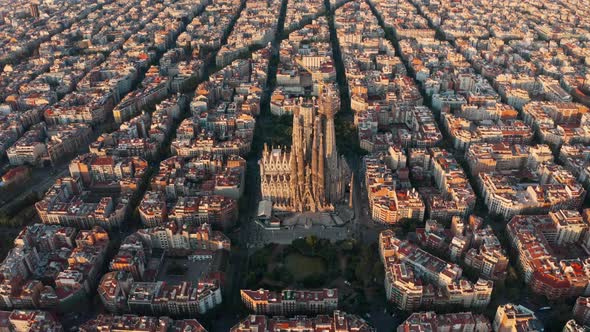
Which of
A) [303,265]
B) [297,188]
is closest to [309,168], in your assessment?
[297,188]

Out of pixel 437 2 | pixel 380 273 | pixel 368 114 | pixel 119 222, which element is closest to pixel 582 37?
pixel 437 2

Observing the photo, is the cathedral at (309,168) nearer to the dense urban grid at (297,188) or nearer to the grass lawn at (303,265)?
the dense urban grid at (297,188)

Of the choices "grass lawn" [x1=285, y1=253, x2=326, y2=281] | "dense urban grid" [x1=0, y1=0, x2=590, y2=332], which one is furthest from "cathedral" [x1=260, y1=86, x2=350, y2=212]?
"grass lawn" [x1=285, y1=253, x2=326, y2=281]

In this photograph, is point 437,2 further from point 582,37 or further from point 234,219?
point 234,219

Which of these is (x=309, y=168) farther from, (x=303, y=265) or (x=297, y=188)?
(x=303, y=265)

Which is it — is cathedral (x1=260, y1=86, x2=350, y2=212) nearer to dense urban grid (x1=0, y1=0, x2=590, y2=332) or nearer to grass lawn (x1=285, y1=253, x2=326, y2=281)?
dense urban grid (x1=0, y1=0, x2=590, y2=332)

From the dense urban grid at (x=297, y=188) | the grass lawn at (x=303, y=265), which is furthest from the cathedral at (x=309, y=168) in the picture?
the grass lawn at (x=303, y=265)
